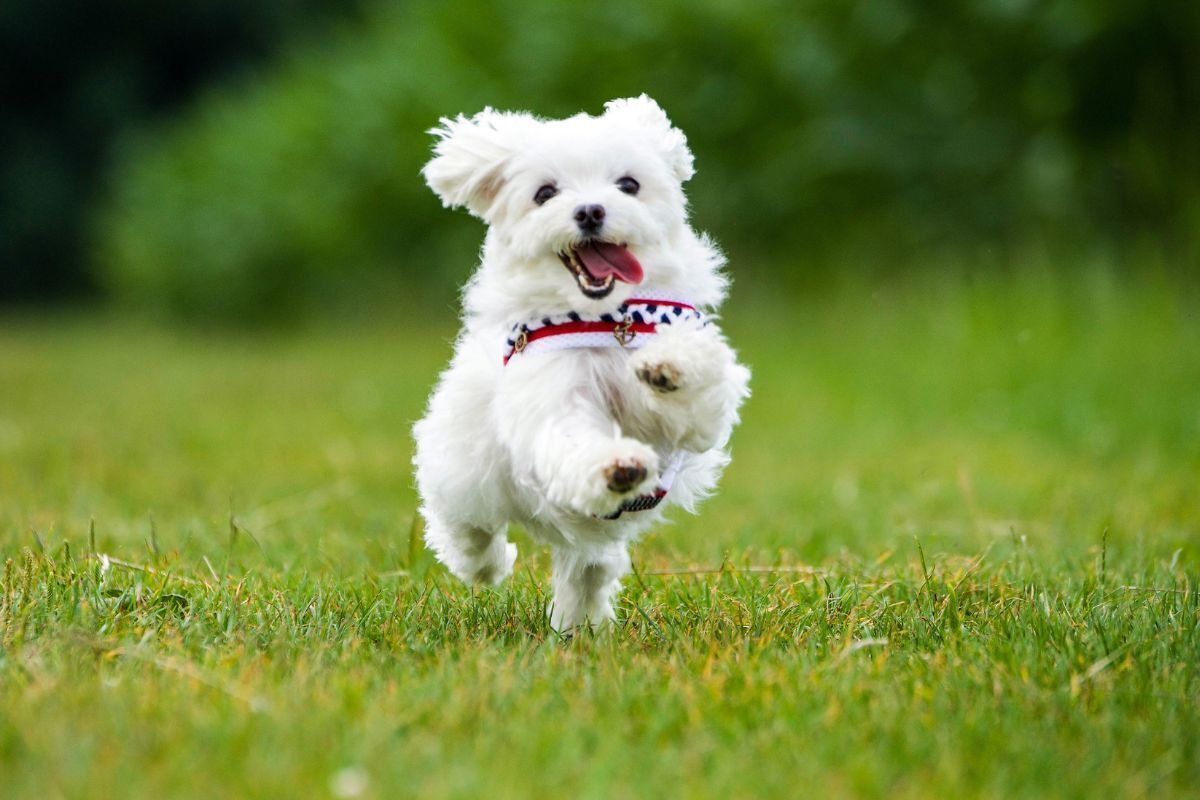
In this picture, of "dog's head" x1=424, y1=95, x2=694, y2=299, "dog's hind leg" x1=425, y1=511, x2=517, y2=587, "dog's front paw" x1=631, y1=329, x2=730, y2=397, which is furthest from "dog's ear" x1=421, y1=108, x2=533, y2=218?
"dog's hind leg" x1=425, y1=511, x2=517, y2=587

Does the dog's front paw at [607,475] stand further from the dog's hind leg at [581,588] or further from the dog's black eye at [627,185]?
the dog's black eye at [627,185]

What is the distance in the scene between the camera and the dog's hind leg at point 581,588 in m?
3.73

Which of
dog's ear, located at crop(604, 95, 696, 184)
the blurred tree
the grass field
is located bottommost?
the grass field

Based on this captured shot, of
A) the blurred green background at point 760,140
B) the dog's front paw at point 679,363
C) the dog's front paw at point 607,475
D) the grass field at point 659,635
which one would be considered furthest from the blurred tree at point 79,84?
the dog's front paw at point 607,475

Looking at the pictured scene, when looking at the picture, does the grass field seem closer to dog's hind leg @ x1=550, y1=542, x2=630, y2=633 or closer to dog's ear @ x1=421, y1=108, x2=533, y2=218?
dog's hind leg @ x1=550, y1=542, x2=630, y2=633

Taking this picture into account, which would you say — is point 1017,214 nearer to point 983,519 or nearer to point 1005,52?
point 1005,52

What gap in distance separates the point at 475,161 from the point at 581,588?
3.63 feet

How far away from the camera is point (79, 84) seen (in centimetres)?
3678

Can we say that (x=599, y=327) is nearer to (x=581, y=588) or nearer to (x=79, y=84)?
(x=581, y=588)

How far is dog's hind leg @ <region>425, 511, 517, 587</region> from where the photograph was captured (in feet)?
12.7

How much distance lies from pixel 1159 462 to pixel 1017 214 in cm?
447

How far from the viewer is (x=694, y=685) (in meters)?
3.10

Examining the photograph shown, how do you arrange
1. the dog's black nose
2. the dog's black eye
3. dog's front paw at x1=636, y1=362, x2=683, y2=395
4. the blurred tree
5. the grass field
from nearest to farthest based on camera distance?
1. the grass field
2. dog's front paw at x1=636, y1=362, x2=683, y2=395
3. the dog's black nose
4. the dog's black eye
5. the blurred tree

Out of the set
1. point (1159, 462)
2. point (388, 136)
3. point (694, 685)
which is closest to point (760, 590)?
point (694, 685)
